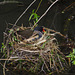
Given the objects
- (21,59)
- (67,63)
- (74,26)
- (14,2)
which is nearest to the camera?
(21,59)

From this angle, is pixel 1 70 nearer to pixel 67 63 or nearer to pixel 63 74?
pixel 63 74

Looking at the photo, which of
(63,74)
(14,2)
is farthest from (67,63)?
(14,2)

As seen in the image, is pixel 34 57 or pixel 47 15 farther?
pixel 47 15

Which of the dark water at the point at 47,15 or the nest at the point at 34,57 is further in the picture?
the dark water at the point at 47,15

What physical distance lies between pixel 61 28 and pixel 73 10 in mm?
511

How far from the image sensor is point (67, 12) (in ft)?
11.7

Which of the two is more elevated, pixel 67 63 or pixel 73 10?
pixel 73 10

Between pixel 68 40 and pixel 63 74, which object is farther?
pixel 68 40

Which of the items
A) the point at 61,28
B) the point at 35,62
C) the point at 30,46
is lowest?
the point at 35,62

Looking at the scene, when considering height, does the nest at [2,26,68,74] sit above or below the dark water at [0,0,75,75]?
below

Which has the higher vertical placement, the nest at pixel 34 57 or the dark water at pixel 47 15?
the dark water at pixel 47 15

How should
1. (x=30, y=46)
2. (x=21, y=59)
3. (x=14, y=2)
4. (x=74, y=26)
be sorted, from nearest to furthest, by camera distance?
1. (x=21, y=59)
2. (x=30, y=46)
3. (x=14, y=2)
4. (x=74, y=26)

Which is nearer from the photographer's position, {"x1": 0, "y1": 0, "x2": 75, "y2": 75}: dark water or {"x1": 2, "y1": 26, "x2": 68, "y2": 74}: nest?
{"x1": 2, "y1": 26, "x2": 68, "y2": 74}: nest

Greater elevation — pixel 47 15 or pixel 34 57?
pixel 47 15
